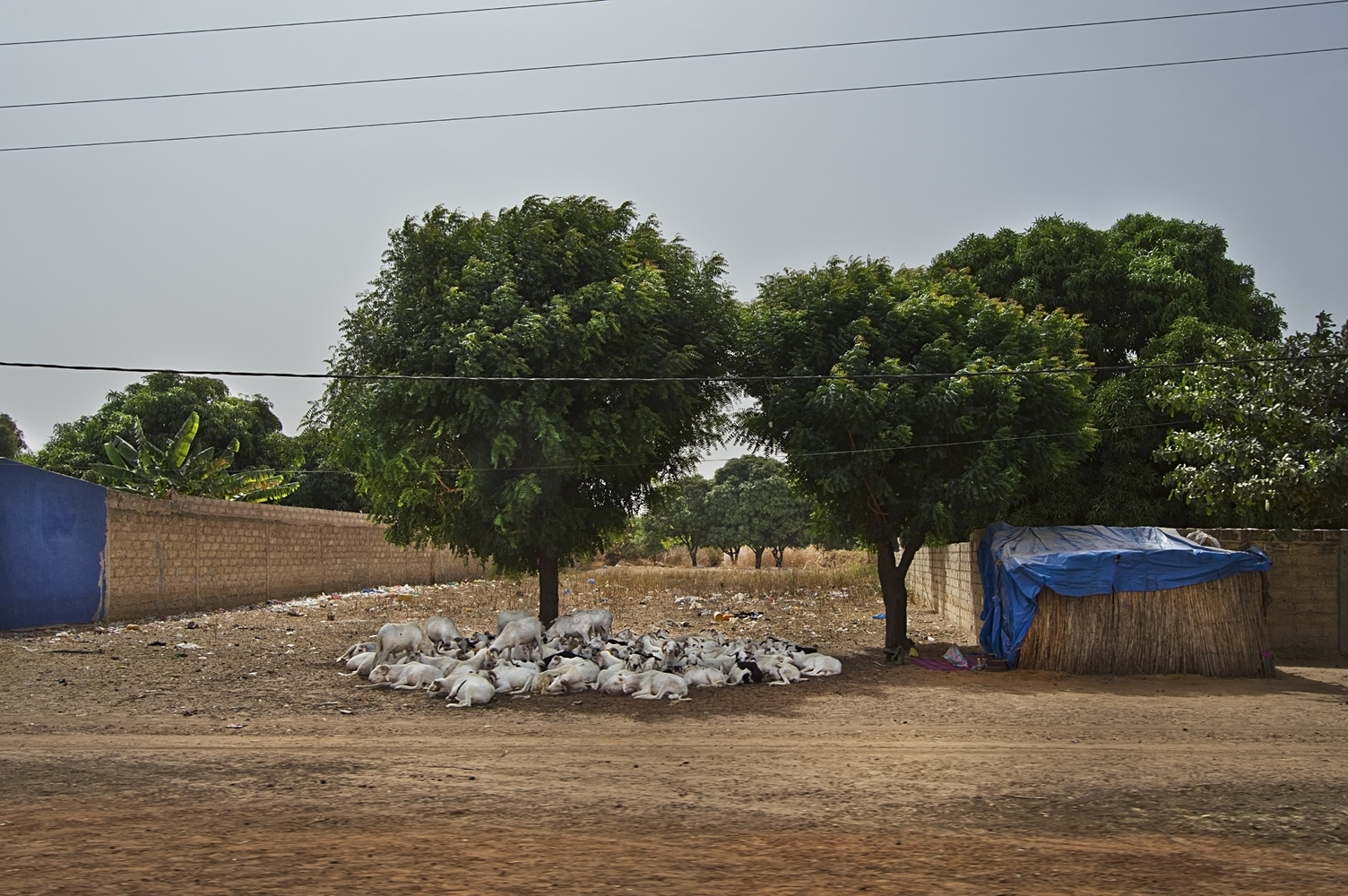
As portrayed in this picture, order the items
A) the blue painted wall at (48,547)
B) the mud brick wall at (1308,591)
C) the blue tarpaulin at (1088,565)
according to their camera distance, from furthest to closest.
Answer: the blue painted wall at (48,547)
the mud brick wall at (1308,591)
the blue tarpaulin at (1088,565)

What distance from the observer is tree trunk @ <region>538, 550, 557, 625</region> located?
16.2m

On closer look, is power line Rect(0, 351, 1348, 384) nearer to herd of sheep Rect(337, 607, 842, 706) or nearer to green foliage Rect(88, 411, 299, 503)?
herd of sheep Rect(337, 607, 842, 706)

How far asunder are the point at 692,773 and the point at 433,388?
775cm

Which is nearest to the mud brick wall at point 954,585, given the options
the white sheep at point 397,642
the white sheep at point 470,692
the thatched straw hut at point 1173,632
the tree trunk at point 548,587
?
the thatched straw hut at point 1173,632

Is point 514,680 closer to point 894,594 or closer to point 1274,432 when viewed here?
point 894,594

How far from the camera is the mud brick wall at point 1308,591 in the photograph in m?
15.6

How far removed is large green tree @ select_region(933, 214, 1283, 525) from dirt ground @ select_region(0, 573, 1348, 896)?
7.64 metres

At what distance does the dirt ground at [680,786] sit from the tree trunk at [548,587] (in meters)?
3.69

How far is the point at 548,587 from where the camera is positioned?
16359mm

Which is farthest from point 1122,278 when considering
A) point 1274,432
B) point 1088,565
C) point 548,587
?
point 548,587

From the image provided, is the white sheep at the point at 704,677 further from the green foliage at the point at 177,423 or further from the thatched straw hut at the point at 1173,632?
the green foliage at the point at 177,423

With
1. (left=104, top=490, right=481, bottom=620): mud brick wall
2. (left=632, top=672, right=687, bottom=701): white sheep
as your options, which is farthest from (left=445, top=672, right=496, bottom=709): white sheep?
(left=104, top=490, right=481, bottom=620): mud brick wall

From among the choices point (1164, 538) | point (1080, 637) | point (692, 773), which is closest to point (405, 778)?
point (692, 773)

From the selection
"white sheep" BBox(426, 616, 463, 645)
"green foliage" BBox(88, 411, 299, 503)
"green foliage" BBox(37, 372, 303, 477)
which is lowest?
"white sheep" BBox(426, 616, 463, 645)
